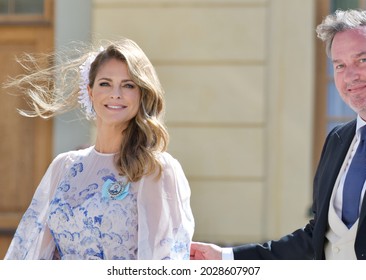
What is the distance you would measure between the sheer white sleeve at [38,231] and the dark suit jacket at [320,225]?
82cm

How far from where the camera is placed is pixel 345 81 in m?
3.64

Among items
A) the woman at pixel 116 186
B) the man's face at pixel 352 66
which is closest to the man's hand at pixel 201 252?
the woman at pixel 116 186

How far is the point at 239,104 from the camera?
294 inches

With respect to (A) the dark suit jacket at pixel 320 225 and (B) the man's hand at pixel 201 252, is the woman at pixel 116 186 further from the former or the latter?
(A) the dark suit jacket at pixel 320 225

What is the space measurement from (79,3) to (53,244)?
4251 mm

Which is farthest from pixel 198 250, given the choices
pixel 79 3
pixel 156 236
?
pixel 79 3

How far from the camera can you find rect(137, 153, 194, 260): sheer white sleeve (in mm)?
3578

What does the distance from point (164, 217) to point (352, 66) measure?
89 centimetres

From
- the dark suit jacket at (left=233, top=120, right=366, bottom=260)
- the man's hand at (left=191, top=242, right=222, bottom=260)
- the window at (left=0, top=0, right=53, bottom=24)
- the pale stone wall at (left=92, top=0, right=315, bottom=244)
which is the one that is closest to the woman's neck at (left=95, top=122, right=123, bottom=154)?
the man's hand at (left=191, top=242, right=222, bottom=260)

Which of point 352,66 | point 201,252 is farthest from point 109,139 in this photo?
point 352,66

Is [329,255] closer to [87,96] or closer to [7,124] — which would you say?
[87,96]

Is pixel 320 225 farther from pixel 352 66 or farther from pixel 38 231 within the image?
pixel 38 231

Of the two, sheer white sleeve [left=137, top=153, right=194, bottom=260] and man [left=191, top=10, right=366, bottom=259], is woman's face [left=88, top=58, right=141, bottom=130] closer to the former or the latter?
sheer white sleeve [left=137, top=153, right=194, bottom=260]

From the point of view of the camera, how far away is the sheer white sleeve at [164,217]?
3578 millimetres
